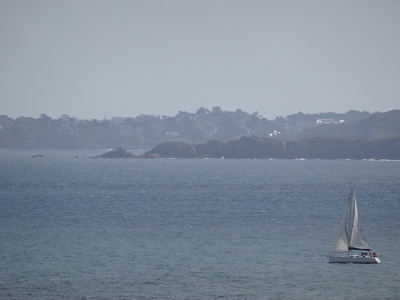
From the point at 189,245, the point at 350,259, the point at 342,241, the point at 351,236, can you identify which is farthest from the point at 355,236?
the point at 189,245

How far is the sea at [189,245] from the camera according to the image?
50.7 meters

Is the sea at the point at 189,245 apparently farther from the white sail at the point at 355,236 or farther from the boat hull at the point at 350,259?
the white sail at the point at 355,236

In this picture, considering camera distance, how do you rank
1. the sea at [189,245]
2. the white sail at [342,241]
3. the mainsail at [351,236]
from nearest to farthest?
1. the sea at [189,245]
2. the white sail at [342,241]
3. the mainsail at [351,236]

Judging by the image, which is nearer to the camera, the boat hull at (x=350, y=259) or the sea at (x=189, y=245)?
the sea at (x=189, y=245)

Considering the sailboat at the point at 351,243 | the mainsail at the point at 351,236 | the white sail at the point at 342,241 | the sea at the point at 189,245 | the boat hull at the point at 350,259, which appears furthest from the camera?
the mainsail at the point at 351,236

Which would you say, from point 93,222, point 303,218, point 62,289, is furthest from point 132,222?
point 62,289

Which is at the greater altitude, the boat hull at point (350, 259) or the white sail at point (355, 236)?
the white sail at point (355, 236)

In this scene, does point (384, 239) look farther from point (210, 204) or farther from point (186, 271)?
point (210, 204)

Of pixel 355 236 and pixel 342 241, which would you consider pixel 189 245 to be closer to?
pixel 342 241

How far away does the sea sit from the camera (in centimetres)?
5069

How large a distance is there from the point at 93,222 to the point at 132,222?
4337 mm

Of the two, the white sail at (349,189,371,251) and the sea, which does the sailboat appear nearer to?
the white sail at (349,189,371,251)

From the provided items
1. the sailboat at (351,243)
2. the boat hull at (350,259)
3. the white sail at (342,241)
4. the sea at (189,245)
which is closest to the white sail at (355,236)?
the sailboat at (351,243)

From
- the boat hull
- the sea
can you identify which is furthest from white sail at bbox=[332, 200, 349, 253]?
the sea
